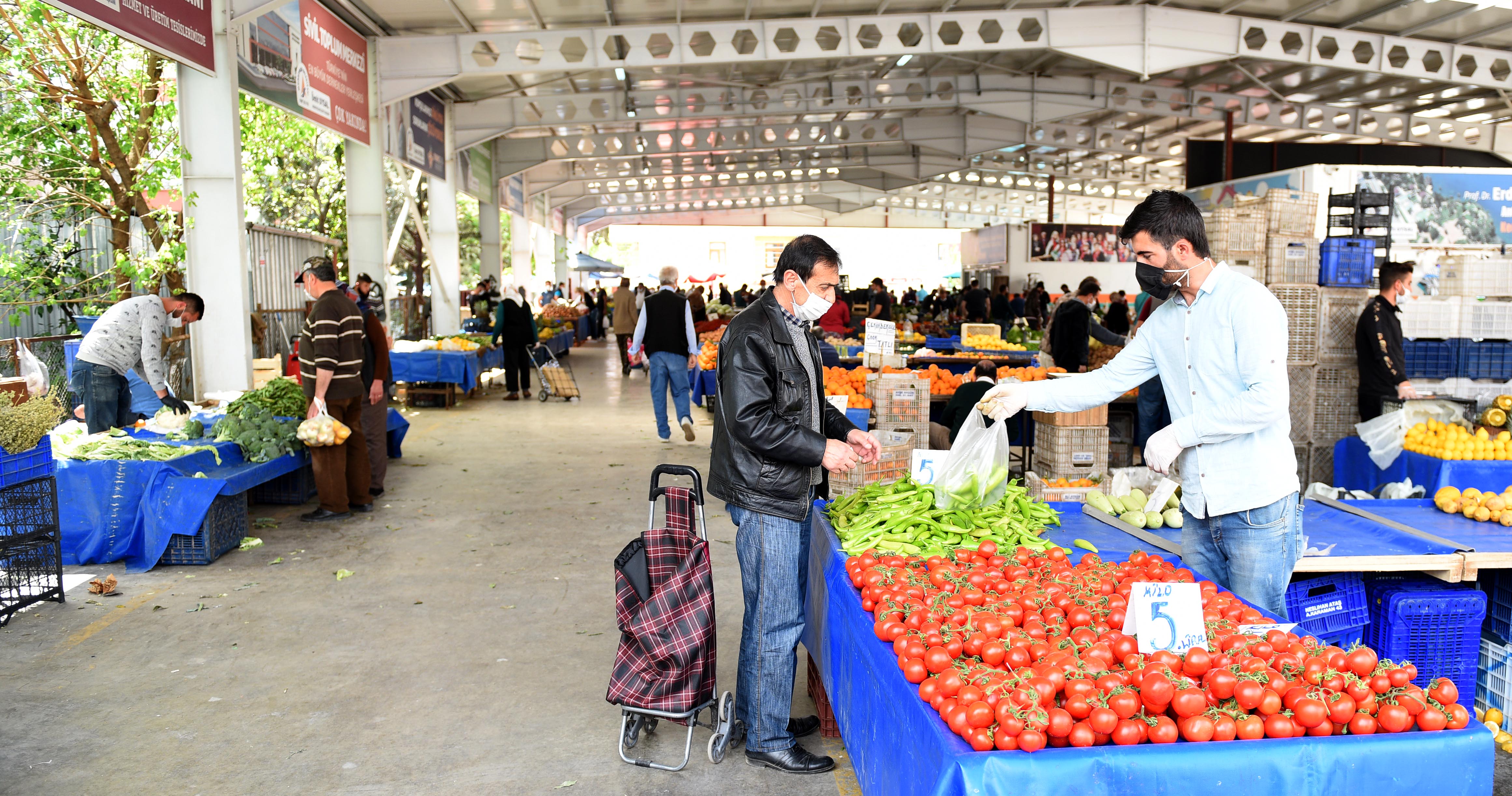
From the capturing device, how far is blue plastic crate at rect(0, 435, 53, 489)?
4.77 metres

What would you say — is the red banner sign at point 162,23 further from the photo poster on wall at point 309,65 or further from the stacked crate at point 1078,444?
the stacked crate at point 1078,444

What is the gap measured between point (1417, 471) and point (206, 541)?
22.9 ft

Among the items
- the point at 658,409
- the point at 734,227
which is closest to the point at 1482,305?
the point at 658,409

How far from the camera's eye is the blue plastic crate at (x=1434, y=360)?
23.6ft

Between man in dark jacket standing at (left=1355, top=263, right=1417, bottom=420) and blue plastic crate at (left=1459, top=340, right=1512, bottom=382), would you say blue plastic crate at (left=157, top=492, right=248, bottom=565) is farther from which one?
blue plastic crate at (left=1459, top=340, right=1512, bottom=382)

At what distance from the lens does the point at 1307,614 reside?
12.1 ft

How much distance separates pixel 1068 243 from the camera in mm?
25609

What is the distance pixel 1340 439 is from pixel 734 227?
42.9m

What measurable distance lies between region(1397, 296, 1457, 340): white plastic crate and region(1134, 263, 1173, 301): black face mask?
6152 millimetres

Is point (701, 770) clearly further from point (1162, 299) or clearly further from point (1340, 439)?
point (1340, 439)

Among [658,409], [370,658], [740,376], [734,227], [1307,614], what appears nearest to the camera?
[740,376]

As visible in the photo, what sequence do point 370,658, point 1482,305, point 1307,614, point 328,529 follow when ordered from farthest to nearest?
1. point 1482,305
2. point 328,529
3. point 370,658
4. point 1307,614

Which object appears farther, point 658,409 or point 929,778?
point 658,409

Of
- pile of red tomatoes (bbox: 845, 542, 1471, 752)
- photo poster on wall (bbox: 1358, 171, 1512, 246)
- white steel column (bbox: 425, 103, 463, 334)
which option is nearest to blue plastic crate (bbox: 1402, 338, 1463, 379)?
photo poster on wall (bbox: 1358, 171, 1512, 246)
